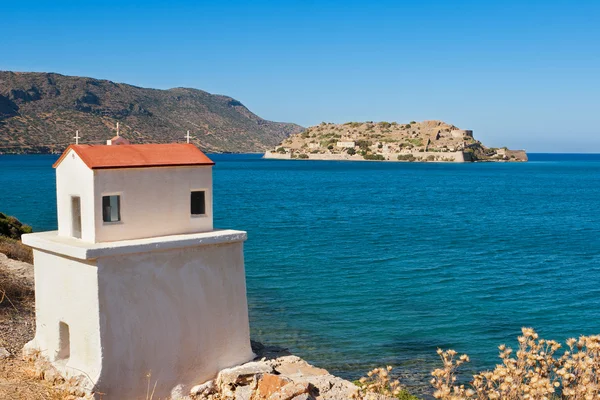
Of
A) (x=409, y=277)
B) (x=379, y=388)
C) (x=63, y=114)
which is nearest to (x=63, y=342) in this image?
(x=379, y=388)

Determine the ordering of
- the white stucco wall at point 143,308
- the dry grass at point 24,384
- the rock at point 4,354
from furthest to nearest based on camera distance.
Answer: the rock at point 4,354
the white stucco wall at point 143,308
the dry grass at point 24,384

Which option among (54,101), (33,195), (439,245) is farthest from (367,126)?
(439,245)

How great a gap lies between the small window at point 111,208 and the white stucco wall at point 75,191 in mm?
253

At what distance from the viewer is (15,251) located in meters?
16.5

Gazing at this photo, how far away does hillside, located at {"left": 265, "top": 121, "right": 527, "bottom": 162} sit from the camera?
143375 millimetres

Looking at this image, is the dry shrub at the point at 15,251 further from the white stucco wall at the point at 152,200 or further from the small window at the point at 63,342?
the white stucco wall at the point at 152,200

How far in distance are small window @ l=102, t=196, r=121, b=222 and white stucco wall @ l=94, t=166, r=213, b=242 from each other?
86 mm

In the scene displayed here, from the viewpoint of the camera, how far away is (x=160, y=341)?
8086mm

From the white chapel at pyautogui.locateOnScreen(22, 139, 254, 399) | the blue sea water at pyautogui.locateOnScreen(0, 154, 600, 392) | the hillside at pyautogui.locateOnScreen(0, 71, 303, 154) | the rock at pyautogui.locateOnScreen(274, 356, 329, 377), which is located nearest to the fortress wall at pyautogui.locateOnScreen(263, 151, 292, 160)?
the hillside at pyautogui.locateOnScreen(0, 71, 303, 154)

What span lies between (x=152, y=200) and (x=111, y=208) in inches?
20.8

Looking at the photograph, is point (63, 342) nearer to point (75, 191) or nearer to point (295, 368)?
→ point (75, 191)

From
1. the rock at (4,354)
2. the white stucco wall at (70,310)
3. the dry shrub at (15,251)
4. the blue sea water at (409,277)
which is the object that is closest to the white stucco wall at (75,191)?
the white stucco wall at (70,310)

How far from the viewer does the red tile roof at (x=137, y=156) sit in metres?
7.81

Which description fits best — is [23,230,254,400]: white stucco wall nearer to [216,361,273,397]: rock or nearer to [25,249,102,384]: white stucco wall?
[25,249,102,384]: white stucco wall
